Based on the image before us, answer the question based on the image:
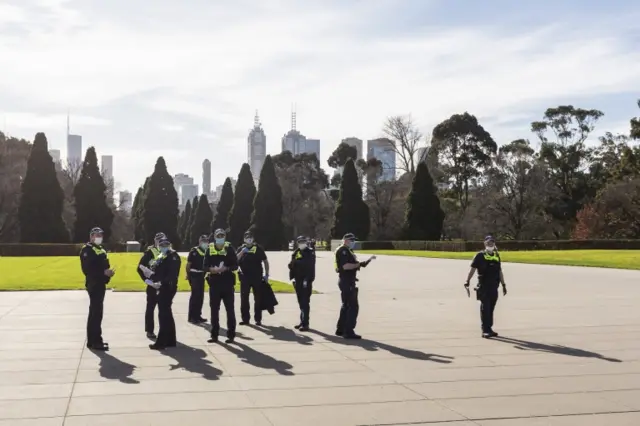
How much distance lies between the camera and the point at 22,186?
6644 cm

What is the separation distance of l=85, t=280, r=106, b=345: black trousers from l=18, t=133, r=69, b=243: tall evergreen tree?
191 ft

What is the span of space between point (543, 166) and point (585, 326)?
6318cm

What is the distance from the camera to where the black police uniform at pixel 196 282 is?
47.1 ft

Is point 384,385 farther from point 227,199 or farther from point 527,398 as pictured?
point 227,199

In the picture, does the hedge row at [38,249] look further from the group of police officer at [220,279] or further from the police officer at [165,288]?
the police officer at [165,288]

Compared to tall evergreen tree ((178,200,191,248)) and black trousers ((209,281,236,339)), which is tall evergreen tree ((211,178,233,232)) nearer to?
tall evergreen tree ((178,200,191,248))

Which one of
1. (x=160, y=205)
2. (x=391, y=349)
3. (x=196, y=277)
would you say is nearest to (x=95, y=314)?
(x=196, y=277)

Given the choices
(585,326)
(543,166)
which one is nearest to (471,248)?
(543,166)

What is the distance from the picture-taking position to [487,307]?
42.3 feet

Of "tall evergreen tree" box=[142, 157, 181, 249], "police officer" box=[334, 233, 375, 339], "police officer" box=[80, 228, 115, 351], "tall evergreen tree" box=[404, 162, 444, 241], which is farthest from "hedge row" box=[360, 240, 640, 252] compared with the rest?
"police officer" box=[80, 228, 115, 351]

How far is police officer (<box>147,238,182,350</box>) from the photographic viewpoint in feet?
37.9

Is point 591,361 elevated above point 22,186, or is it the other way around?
point 22,186

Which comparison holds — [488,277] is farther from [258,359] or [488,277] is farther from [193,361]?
[193,361]

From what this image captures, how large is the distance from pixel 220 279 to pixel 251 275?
2391 mm
